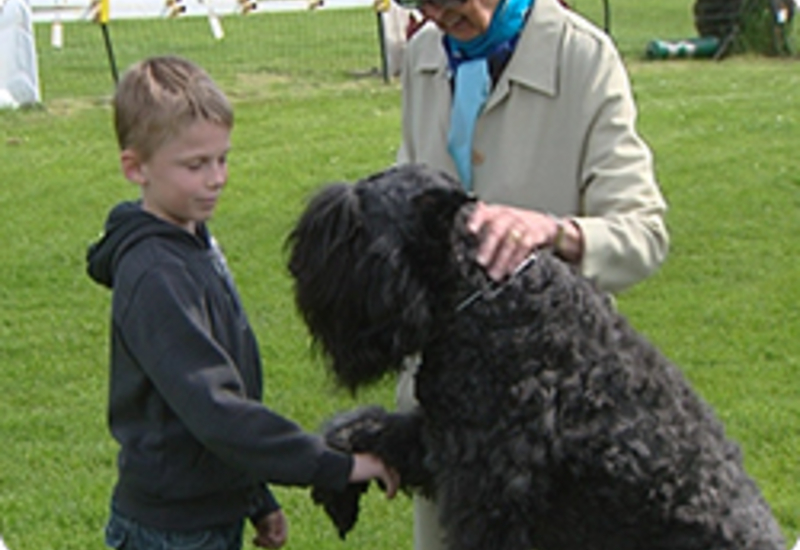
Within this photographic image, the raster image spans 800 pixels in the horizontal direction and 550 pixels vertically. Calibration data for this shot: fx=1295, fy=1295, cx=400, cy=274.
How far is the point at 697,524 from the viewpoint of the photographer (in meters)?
2.73

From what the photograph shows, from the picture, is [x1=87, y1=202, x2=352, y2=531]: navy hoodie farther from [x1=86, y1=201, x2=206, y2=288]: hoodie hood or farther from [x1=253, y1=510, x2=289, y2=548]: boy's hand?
[x1=253, y1=510, x2=289, y2=548]: boy's hand

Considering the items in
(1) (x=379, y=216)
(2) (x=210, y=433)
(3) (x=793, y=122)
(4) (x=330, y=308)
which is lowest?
(3) (x=793, y=122)

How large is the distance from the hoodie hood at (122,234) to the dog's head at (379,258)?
40 cm

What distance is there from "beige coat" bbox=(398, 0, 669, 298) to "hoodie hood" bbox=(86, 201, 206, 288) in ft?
2.62

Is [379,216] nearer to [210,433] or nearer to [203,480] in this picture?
[210,433]

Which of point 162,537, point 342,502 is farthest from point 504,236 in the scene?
point 162,537

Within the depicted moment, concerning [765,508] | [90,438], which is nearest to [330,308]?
[765,508]

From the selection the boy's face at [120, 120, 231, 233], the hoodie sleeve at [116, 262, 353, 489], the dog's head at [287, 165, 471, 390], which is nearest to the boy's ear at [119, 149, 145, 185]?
the boy's face at [120, 120, 231, 233]

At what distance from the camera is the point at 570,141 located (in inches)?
127

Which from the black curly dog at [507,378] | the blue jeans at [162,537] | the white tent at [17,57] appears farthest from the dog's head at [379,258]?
the white tent at [17,57]

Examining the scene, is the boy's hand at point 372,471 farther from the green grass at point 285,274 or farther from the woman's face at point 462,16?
the woman's face at point 462,16

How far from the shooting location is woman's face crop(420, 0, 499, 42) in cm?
308

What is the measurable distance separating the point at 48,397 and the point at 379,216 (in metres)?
4.25

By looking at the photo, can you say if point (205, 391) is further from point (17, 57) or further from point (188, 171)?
point (17, 57)
